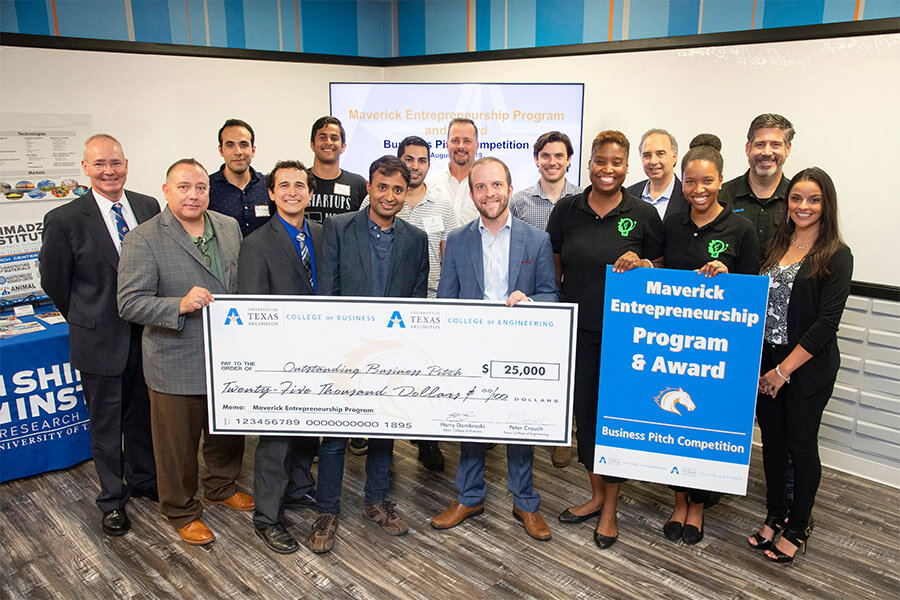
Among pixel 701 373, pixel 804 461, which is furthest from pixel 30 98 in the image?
pixel 804 461

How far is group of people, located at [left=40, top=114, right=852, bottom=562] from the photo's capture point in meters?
2.76

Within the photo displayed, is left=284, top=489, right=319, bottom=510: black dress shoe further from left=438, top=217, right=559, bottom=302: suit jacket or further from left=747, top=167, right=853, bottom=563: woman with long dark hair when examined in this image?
left=747, top=167, right=853, bottom=563: woman with long dark hair

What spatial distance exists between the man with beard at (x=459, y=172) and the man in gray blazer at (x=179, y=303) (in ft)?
4.80

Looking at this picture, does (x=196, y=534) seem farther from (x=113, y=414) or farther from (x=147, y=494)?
(x=113, y=414)

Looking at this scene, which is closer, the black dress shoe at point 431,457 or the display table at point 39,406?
the display table at point 39,406

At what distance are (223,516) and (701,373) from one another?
2413 millimetres

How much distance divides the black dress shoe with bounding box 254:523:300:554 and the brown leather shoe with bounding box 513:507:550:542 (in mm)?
1085

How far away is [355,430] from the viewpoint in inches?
113

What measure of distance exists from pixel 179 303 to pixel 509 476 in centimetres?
169

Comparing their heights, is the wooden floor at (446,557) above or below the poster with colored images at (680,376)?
below

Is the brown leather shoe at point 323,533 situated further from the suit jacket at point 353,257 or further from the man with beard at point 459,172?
the man with beard at point 459,172

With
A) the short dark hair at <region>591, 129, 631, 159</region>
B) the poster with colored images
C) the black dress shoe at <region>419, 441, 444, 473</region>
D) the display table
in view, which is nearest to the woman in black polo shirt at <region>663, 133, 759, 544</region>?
the poster with colored images

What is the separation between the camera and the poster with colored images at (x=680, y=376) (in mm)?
2719

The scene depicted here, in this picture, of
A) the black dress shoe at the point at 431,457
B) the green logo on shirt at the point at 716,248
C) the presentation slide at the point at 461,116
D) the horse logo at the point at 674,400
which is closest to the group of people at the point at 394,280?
the green logo on shirt at the point at 716,248
